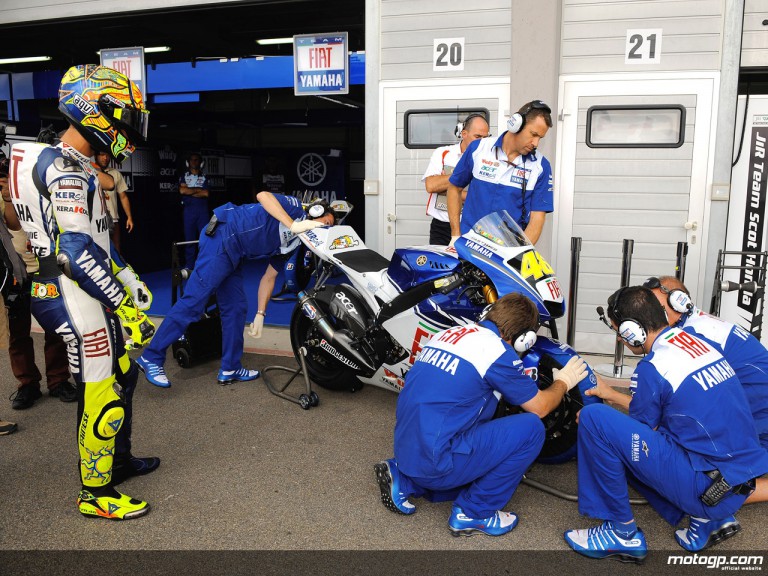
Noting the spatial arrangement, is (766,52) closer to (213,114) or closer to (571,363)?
(571,363)

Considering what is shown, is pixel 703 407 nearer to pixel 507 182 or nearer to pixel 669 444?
pixel 669 444

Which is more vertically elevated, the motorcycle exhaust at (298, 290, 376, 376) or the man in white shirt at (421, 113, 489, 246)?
the man in white shirt at (421, 113, 489, 246)

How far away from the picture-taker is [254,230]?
16.0 feet

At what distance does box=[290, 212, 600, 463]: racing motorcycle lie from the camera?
331 cm

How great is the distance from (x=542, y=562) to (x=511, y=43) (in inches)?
175

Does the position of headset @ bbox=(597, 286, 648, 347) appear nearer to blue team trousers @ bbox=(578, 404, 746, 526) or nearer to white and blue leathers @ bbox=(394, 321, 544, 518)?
blue team trousers @ bbox=(578, 404, 746, 526)

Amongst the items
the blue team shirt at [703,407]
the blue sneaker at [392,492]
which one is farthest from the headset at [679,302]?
the blue sneaker at [392,492]

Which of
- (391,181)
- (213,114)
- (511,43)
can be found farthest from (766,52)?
(213,114)

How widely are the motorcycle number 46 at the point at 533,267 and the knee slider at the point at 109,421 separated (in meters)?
2.09

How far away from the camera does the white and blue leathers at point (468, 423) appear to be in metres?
2.78

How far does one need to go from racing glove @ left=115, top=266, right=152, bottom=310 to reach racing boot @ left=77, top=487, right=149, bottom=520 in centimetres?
92

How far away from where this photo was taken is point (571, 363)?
309cm

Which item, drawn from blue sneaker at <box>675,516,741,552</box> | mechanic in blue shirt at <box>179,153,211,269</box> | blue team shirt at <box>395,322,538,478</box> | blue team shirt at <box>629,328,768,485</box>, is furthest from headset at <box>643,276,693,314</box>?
mechanic in blue shirt at <box>179,153,211,269</box>

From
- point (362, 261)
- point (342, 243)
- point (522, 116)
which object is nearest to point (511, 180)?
point (522, 116)
